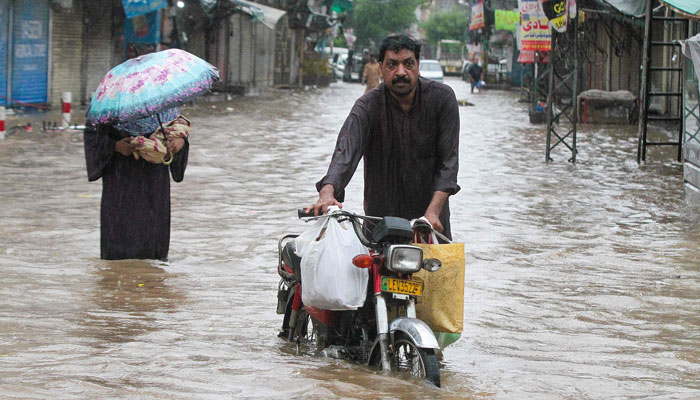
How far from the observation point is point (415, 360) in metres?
4.55

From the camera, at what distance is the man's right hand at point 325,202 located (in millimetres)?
4695

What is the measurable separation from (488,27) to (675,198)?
44029 mm

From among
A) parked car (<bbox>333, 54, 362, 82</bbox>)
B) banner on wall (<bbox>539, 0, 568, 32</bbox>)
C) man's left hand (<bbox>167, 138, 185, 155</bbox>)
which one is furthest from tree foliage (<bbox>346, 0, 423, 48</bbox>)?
man's left hand (<bbox>167, 138, 185, 155</bbox>)

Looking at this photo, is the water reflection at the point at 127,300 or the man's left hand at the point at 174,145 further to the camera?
the man's left hand at the point at 174,145

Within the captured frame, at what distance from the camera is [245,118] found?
25125mm

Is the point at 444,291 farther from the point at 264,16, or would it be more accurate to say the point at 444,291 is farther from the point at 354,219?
the point at 264,16

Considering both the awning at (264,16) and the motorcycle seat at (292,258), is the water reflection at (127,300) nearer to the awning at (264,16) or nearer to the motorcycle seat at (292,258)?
the motorcycle seat at (292,258)

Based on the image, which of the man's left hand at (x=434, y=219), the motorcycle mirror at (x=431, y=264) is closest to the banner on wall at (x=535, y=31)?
the man's left hand at (x=434, y=219)

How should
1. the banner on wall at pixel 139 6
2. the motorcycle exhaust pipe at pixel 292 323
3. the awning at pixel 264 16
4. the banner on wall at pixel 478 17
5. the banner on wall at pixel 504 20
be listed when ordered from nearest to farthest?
the motorcycle exhaust pipe at pixel 292 323 → the banner on wall at pixel 139 6 → the awning at pixel 264 16 → the banner on wall at pixel 504 20 → the banner on wall at pixel 478 17

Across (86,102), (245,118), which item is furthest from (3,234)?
(86,102)

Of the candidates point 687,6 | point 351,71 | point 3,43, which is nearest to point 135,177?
point 687,6

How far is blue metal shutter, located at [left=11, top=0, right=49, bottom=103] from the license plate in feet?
64.0

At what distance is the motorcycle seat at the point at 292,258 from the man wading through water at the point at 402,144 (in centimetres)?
31

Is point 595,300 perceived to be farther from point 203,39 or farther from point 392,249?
point 203,39
